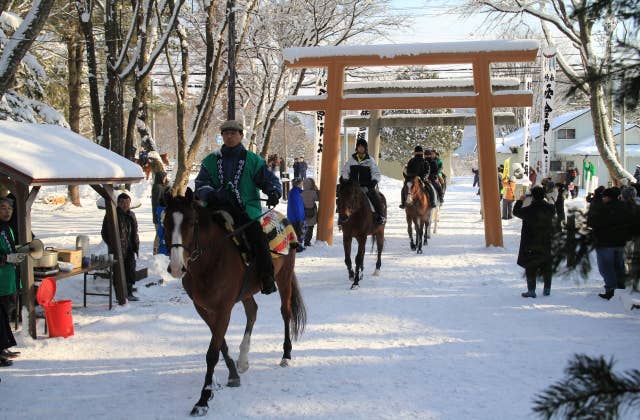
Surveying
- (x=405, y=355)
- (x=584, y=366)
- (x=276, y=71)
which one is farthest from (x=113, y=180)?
(x=276, y=71)

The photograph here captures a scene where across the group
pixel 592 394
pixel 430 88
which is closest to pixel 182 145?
pixel 430 88

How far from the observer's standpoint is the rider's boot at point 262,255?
5.88 meters

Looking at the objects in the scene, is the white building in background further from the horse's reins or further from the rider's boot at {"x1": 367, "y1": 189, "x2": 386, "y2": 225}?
the horse's reins

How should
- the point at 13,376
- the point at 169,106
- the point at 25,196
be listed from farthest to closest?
the point at 169,106 → the point at 25,196 → the point at 13,376

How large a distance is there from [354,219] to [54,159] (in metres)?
5.67

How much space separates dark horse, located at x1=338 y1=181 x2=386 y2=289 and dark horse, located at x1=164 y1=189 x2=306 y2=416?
4915 mm

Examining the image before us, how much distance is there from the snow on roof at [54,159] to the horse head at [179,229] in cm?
296

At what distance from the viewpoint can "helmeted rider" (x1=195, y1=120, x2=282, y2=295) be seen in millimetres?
5918

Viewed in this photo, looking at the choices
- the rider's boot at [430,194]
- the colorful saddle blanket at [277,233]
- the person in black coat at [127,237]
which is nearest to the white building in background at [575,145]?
the rider's boot at [430,194]

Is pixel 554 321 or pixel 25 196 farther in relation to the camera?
pixel 554 321

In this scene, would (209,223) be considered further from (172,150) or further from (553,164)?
(172,150)

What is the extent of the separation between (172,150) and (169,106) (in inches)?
1605

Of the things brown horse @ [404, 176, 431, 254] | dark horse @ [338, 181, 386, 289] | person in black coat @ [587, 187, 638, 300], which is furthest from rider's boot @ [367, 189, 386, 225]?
person in black coat @ [587, 187, 638, 300]

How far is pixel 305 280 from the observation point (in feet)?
37.7
